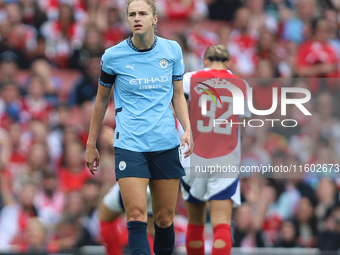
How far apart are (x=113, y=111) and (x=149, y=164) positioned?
16.7 feet

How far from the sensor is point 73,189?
31.2 feet

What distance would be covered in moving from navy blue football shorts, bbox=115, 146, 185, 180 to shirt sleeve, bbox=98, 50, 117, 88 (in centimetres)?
56

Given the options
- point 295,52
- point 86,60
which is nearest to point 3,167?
point 86,60

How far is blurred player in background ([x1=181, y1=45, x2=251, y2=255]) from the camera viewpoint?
6.13m

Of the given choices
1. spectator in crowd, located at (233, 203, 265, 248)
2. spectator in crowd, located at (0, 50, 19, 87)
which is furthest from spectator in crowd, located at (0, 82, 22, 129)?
spectator in crowd, located at (233, 203, 265, 248)

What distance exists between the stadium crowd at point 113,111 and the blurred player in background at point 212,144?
254cm

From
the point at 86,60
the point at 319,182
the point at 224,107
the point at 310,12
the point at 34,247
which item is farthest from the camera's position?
the point at 310,12

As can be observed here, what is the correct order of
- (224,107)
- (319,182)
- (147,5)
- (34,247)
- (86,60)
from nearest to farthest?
(147,5) < (224,107) < (34,247) < (319,182) < (86,60)

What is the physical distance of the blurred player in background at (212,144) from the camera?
613cm

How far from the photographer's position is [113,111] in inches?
399

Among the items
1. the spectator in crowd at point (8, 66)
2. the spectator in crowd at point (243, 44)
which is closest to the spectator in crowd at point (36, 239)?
the spectator in crowd at point (8, 66)

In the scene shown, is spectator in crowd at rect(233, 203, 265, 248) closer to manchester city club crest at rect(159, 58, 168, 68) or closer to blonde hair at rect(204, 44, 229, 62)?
blonde hair at rect(204, 44, 229, 62)

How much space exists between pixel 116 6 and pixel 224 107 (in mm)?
6911

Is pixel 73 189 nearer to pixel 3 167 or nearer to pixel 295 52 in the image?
pixel 3 167
